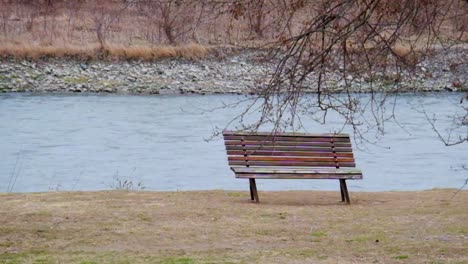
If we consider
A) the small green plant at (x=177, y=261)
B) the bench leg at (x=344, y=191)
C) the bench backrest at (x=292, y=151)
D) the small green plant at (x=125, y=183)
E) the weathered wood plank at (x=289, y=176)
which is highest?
the small green plant at (x=125, y=183)

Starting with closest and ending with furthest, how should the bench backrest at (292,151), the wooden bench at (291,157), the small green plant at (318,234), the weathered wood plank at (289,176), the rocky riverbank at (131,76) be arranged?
the small green plant at (318,234) < the weathered wood plank at (289,176) < the wooden bench at (291,157) < the bench backrest at (292,151) < the rocky riverbank at (131,76)

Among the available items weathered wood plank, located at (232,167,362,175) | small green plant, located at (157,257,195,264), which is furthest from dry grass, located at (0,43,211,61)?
small green plant, located at (157,257,195,264)

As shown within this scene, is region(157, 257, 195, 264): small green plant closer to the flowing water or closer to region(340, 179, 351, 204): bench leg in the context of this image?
region(340, 179, 351, 204): bench leg

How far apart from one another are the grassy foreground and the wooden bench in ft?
1.14

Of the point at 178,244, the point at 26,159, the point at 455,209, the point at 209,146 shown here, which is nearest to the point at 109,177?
the point at 26,159

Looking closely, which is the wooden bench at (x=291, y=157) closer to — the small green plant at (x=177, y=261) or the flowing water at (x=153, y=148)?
the small green plant at (x=177, y=261)

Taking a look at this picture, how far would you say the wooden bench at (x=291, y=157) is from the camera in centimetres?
1155

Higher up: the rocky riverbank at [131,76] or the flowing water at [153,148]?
the rocky riverbank at [131,76]

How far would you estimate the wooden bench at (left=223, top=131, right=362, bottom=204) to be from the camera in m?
11.6

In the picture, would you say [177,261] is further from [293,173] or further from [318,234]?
[293,173]

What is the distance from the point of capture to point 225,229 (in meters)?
9.63

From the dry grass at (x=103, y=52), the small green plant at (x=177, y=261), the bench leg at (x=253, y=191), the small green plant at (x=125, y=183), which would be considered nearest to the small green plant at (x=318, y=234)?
the small green plant at (x=177, y=261)

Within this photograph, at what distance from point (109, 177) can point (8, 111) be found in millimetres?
11261

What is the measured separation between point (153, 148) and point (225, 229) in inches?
511
